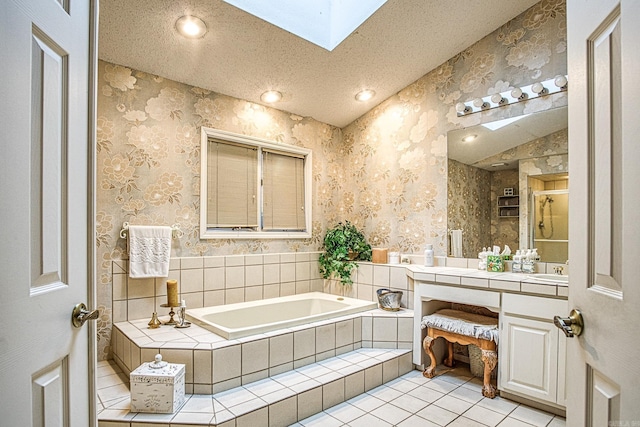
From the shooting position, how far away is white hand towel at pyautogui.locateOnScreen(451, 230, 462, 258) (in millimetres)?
3127

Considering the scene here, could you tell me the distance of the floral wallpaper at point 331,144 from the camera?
104 inches

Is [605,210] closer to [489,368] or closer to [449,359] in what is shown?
[489,368]

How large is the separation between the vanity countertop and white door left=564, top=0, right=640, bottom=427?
1402mm

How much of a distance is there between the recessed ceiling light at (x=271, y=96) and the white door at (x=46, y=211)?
232 centimetres

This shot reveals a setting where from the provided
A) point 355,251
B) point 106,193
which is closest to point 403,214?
point 355,251

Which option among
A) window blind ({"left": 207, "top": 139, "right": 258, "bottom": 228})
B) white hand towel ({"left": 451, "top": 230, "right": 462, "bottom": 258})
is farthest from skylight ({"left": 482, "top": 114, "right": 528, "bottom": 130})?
window blind ({"left": 207, "top": 139, "right": 258, "bottom": 228})

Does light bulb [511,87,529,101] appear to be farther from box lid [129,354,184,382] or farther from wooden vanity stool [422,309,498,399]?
box lid [129,354,184,382]

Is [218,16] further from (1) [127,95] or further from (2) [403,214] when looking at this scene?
(2) [403,214]

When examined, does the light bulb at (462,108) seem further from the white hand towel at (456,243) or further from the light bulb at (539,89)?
the white hand towel at (456,243)

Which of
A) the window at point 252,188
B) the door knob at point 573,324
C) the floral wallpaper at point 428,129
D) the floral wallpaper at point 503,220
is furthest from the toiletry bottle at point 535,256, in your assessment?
the window at point 252,188

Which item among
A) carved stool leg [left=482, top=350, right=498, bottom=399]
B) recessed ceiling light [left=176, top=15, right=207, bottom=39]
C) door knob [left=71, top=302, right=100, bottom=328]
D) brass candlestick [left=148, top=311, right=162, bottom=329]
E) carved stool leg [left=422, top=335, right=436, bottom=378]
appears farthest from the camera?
carved stool leg [left=422, top=335, right=436, bottom=378]

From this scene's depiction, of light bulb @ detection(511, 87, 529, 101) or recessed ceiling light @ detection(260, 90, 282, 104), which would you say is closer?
light bulb @ detection(511, 87, 529, 101)

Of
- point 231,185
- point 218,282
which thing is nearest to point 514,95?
point 231,185

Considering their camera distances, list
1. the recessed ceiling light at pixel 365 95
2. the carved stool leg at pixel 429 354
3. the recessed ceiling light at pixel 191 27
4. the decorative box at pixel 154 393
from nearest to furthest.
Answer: the decorative box at pixel 154 393 < the recessed ceiling light at pixel 191 27 < the carved stool leg at pixel 429 354 < the recessed ceiling light at pixel 365 95
